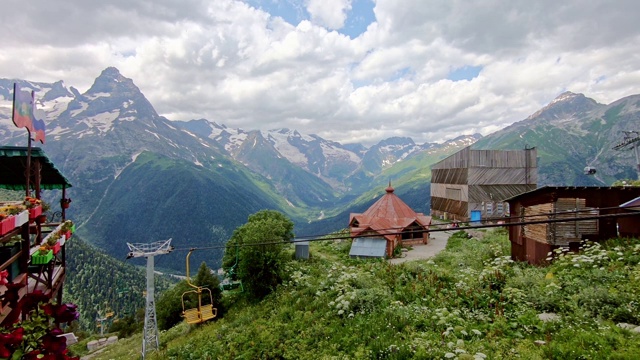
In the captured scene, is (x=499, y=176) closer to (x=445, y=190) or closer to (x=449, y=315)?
(x=445, y=190)

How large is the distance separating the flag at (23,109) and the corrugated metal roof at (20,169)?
5.14ft

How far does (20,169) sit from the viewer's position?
Result: 1549 cm

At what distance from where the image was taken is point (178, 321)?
115ft

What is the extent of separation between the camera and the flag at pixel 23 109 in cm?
1049

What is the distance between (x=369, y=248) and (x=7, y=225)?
94.7ft

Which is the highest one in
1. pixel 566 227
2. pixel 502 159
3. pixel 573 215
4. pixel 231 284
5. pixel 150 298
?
pixel 502 159

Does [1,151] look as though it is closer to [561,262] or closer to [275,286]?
[275,286]

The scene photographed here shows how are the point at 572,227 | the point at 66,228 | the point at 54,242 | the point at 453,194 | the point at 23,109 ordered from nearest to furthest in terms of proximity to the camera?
the point at 23,109
the point at 54,242
the point at 66,228
the point at 572,227
the point at 453,194

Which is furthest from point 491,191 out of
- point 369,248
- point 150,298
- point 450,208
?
point 150,298

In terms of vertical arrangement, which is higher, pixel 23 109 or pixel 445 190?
pixel 23 109

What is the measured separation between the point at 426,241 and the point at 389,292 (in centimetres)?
2253

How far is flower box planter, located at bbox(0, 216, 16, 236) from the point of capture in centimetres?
868

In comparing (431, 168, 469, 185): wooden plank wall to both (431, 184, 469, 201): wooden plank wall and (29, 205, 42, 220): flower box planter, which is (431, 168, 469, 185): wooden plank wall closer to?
(431, 184, 469, 201): wooden plank wall

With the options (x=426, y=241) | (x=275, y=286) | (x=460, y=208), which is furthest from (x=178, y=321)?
(x=460, y=208)
